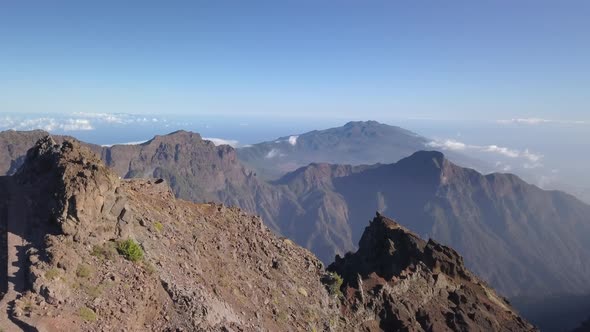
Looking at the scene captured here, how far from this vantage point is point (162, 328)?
19.6 m

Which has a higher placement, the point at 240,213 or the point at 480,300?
the point at 240,213

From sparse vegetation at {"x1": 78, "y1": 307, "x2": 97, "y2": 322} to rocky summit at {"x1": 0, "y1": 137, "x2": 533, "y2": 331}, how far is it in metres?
0.04

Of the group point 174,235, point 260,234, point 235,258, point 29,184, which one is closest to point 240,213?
point 260,234

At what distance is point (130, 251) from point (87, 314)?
4.78m

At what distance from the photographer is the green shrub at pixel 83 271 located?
1881cm

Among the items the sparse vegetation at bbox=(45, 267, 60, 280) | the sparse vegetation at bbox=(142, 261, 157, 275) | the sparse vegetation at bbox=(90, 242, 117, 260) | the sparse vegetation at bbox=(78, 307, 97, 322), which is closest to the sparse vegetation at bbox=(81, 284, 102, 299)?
the sparse vegetation at bbox=(78, 307, 97, 322)

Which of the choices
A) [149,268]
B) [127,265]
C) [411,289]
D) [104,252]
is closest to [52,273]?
[104,252]

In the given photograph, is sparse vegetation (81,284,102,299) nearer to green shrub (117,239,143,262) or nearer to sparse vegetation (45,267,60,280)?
sparse vegetation (45,267,60,280)

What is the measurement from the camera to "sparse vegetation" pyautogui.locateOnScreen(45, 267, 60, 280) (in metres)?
17.6

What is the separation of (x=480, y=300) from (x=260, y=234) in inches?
1278

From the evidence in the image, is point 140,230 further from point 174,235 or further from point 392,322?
point 392,322

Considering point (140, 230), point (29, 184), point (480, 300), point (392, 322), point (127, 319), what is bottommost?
point (480, 300)

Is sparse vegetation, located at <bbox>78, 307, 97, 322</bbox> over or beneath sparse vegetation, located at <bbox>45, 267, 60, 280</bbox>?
beneath

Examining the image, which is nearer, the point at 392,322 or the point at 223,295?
the point at 223,295
